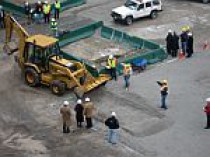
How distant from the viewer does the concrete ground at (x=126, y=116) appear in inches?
982

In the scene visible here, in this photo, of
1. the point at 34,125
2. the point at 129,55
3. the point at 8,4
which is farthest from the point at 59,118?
the point at 8,4

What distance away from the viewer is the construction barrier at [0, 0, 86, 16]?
41812 mm

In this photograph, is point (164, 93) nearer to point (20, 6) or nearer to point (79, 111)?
point (79, 111)

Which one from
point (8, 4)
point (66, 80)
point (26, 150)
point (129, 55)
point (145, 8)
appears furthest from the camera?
point (8, 4)

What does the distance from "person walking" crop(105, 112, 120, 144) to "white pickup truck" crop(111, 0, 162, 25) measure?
15.1m

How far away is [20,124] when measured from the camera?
89.9 ft

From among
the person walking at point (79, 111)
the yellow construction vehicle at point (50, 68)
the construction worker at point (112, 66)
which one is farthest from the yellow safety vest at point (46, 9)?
the person walking at point (79, 111)

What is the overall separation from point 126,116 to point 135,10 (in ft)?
43.7

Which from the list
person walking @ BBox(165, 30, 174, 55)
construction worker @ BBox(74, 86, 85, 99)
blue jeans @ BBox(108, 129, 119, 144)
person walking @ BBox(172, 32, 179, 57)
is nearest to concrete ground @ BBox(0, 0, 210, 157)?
blue jeans @ BBox(108, 129, 119, 144)

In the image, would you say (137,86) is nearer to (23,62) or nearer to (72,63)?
(72,63)

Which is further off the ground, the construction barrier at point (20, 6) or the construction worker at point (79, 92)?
the construction barrier at point (20, 6)

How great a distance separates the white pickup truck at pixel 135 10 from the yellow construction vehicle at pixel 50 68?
30.2ft

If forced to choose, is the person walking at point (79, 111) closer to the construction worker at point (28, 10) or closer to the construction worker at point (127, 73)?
the construction worker at point (127, 73)

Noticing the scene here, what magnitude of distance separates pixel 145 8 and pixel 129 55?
281 inches
